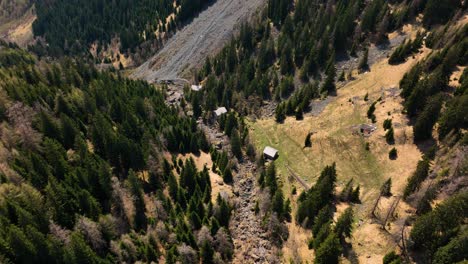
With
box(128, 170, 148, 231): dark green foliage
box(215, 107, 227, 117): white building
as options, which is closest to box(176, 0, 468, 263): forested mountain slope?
box(215, 107, 227, 117): white building

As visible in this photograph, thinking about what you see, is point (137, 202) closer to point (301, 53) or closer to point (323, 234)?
point (323, 234)

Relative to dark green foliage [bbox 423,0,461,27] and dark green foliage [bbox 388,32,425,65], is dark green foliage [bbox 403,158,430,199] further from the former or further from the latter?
dark green foliage [bbox 423,0,461,27]

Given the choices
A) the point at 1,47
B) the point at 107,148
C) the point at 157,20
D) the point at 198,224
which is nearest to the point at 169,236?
the point at 198,224

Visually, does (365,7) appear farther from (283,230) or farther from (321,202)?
(283,230)

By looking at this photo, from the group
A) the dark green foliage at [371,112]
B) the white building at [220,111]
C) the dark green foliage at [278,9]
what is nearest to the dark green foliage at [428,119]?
the dark green foliage at [371,112]

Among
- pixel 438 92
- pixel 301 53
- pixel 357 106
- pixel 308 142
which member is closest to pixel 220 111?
pixel 308 142

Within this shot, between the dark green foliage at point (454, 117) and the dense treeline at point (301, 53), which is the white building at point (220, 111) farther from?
the dark green foliage at point (454, 117)
